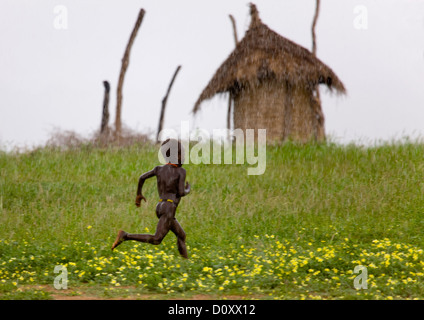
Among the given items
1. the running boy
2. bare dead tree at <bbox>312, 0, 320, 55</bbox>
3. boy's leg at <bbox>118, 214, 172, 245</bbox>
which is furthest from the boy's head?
bare dead tree at <bbox>312, 0, 320, 55</bbox>

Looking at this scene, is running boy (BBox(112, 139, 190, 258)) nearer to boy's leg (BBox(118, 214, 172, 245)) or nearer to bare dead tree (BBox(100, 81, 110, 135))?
boy's leg (BBox(118, 214, 172, 245))

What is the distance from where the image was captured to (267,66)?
19.6 meters

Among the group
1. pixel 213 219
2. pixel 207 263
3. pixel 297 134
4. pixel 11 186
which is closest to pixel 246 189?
pixel 213 219

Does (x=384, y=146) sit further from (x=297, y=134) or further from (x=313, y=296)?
(x=313, y=296)

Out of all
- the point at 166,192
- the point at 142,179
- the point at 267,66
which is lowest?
the point at 166,192

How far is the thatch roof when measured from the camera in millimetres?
19688

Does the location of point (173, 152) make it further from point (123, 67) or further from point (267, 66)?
point (123, 67)

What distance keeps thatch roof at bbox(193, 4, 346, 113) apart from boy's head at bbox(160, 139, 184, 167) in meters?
13.7

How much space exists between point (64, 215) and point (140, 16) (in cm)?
1282

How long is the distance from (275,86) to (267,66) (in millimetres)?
918

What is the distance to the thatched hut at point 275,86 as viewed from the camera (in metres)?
19.8

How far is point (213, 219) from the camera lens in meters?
10.8

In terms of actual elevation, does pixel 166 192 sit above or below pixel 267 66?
below

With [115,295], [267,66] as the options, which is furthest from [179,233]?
[267,66]
